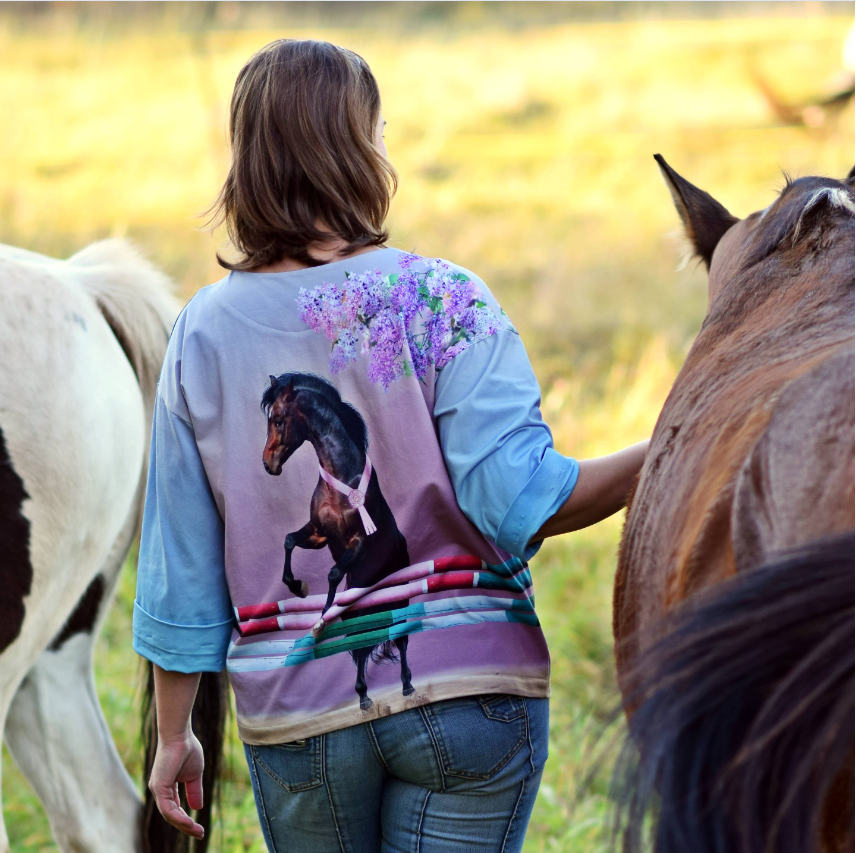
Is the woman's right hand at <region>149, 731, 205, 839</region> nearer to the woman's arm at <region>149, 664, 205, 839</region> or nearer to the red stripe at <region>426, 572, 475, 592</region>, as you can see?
the woman's arm at <region>149, 664, 205, 839</region>

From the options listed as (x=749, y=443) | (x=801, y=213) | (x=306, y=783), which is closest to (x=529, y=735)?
(x=306, y=783)

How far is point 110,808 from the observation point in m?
2.18

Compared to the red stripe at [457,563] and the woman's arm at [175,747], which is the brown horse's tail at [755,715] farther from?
the woman's arm at [175,747]

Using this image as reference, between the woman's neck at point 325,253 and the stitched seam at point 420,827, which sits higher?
the woman's neck at point 325,253

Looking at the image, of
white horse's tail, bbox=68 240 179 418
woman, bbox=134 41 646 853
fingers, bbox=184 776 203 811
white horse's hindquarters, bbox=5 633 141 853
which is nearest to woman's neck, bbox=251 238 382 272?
woman, bbox=134 41 646 853

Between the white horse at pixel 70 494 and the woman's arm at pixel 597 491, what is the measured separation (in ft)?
3.70

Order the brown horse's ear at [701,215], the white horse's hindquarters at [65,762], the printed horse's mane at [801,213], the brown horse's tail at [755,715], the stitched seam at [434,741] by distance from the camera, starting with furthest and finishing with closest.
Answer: the white horse's hindquarters at [65,762], the brown horse's ear at [701,215], the printed horse's mane at [801,213], the stitched seam at [434,741], the brown horse's tail at [755,715]

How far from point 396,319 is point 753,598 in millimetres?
618

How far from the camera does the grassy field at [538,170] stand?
11.8 feet

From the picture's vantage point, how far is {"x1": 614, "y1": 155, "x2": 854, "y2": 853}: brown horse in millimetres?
801

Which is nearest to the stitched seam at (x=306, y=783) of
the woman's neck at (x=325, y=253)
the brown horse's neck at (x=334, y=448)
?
the brown horse's neck at (x=334, y=448)

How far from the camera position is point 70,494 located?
194cm

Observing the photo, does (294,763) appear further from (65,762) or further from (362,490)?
(65,762)

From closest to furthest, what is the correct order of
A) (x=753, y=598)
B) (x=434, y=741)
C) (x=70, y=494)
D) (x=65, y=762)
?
(x=753, y=598), (x=434, y=741), (x=70, y=494), (x=65, y=762)
